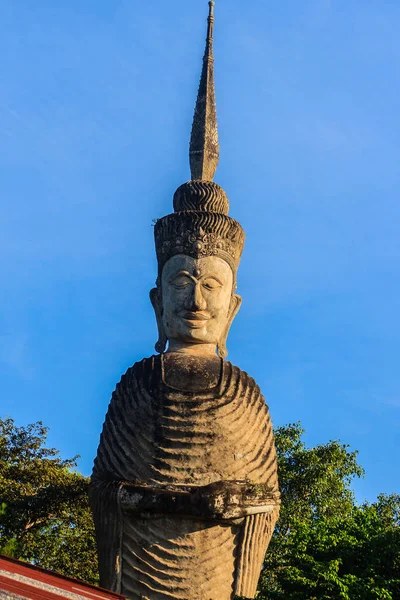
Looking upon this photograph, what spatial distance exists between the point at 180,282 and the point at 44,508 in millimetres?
6139

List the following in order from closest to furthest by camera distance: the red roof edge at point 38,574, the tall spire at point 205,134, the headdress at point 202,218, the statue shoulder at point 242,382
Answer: the red roof edge at point 38,574, the statue shoulder at point 242,382, the headdress at point 202,218, the tall spire at point 205,134

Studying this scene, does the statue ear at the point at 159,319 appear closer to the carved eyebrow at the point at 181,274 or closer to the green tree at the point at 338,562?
the carved eyebrow at the point at 181,274

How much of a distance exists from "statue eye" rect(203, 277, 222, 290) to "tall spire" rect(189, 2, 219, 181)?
1.92 m

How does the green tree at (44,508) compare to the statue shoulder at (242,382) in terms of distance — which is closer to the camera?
the statue shoulder at (242,382)

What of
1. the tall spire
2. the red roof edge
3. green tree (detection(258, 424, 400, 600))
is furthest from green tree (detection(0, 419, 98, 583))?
the red roof edge

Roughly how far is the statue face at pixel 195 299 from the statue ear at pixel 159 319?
0.66ft

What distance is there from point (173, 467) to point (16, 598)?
14.5 feet

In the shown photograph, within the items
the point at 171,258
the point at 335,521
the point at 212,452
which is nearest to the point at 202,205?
the point at 171,258

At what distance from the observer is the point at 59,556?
1638cm

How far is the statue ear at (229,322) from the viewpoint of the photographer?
40.0 ft

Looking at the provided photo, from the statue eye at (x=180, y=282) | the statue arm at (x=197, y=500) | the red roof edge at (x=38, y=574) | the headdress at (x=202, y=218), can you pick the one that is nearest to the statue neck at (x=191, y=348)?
the statue eye at (x=180, y=282)

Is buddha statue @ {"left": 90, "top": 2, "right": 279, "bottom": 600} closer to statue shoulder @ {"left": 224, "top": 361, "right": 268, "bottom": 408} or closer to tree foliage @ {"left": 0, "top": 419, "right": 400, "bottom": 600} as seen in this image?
statue shoulder @ {"left": 224, "top": 361, "right": 268, "bottom": 408}

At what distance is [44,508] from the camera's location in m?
16.0

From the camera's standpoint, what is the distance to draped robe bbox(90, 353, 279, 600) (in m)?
10.1
